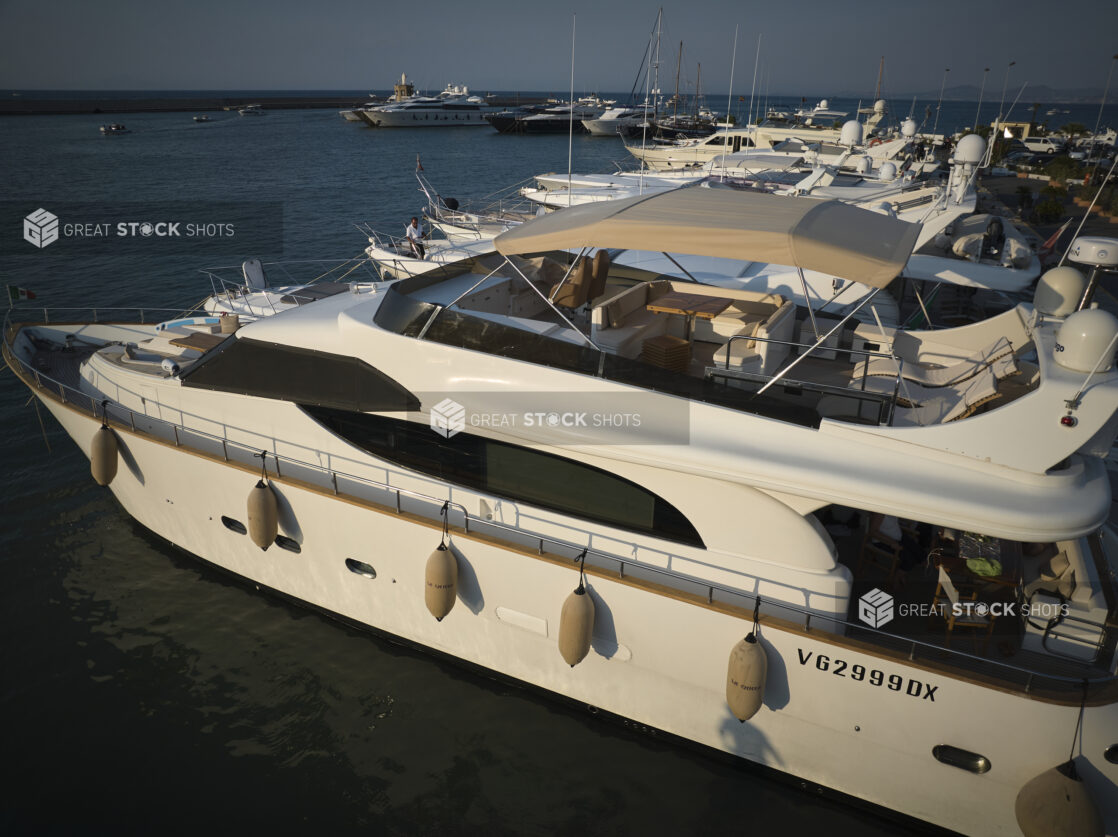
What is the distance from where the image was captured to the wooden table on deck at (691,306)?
6.17 meters

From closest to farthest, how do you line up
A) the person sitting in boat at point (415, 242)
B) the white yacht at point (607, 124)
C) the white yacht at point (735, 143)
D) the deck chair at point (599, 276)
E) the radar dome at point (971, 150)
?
the deck chair at point (599, 276), the radar dome at point (971, 150), the person sitting in boat at point (415, 242), the white yacht at point (735, 143), the white yacht at point (607, 124)

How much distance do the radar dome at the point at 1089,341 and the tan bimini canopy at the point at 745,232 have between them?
41.2 inches

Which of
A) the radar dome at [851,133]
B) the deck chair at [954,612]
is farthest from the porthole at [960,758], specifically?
the radar dome at [851,133]

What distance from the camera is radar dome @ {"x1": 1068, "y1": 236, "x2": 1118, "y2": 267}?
15.4ft

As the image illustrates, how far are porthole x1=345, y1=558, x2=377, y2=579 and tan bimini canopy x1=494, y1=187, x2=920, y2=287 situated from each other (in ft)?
10.2

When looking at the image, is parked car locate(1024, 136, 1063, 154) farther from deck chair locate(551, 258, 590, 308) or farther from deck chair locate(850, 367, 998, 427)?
deck chair locate(551, 258, 590, 308)

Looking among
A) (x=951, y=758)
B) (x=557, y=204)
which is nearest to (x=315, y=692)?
(x=951, y=758)

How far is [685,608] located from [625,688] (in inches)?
44.3

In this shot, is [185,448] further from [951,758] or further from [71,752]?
[951,758]

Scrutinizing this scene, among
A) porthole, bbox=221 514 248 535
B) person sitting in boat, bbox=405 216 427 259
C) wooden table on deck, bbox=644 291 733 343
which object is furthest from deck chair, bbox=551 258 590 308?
person sitting in boat, bbox=405 216 427 259

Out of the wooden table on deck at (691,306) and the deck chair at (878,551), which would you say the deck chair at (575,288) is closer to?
the wooden table on deck at (691,306)

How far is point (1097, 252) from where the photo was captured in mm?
4734

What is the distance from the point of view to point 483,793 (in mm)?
5695

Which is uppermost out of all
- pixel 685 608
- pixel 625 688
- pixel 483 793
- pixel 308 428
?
pixel 308 428
